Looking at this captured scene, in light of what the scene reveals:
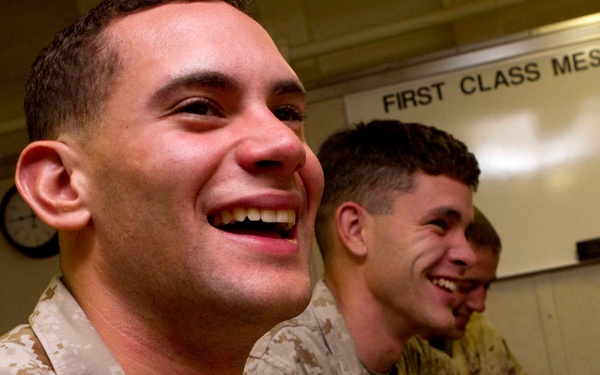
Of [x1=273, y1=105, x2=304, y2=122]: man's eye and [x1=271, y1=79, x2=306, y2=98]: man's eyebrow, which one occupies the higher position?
[x1=271, y1=79, x2=306, y2=98]: man's eyebrow

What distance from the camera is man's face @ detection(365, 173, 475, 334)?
61.2 inches

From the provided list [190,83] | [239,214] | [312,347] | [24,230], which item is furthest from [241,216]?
[24,230]

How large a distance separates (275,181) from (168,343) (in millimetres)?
256

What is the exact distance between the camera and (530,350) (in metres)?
2.38

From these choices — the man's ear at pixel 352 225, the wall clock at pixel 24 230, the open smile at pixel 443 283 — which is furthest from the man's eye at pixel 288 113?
the wall clock at pixel 24 230

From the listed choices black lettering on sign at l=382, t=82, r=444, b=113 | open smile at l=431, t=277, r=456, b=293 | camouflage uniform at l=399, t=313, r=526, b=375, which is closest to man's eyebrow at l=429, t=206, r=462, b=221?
open smile at l=431, t=277, r=456, b=293

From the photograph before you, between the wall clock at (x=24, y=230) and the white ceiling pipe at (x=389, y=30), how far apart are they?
54.8 inches

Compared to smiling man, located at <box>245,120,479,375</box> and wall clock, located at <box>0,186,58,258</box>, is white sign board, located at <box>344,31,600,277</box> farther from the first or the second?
wall clock, located at <box>0,186,58,258</box>

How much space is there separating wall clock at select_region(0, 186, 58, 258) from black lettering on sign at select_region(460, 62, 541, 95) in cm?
193

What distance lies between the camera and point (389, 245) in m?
1.59

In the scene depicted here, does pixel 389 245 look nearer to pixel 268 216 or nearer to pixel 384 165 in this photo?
pixel 384 165

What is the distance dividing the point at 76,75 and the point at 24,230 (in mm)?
2237

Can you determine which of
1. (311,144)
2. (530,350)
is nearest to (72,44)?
(311,144)

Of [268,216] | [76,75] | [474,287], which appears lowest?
[474,287]
